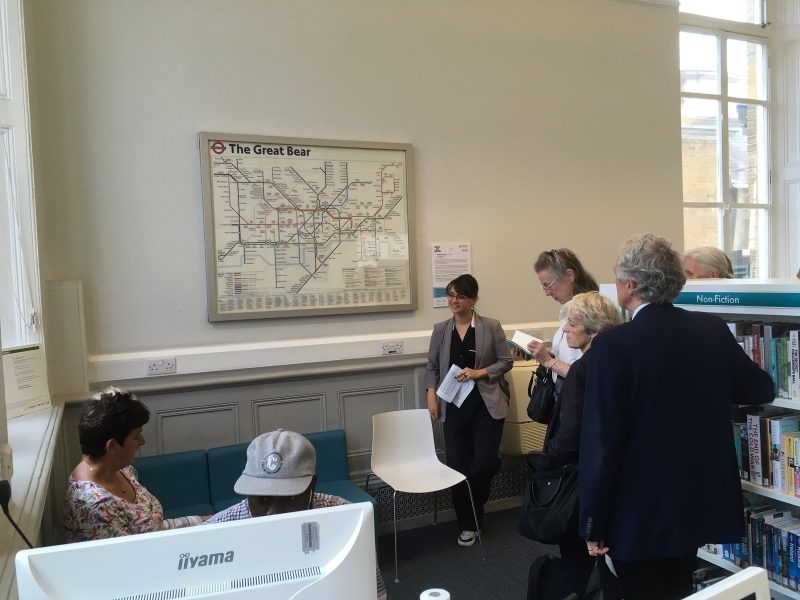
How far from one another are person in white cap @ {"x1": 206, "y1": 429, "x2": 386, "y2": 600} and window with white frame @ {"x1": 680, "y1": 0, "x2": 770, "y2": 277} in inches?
209

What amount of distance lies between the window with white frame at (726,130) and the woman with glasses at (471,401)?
3.09 m

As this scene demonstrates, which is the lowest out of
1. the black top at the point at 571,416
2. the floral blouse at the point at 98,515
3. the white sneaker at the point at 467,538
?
the white sneaker at the point at 467,538

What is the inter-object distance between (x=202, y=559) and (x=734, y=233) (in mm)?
6610

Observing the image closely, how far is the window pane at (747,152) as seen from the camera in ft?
20.4

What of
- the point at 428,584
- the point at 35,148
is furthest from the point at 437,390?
the point at 35,148

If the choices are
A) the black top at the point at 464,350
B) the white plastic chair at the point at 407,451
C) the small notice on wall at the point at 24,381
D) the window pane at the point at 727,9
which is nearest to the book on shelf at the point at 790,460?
the white plastic chair at the point at 407,451

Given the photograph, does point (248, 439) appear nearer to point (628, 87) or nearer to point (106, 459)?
point (106, 459)

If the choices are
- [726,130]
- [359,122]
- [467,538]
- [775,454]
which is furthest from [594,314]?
[726,130]

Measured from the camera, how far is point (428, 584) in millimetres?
3371

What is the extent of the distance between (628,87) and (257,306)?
11.5 feet

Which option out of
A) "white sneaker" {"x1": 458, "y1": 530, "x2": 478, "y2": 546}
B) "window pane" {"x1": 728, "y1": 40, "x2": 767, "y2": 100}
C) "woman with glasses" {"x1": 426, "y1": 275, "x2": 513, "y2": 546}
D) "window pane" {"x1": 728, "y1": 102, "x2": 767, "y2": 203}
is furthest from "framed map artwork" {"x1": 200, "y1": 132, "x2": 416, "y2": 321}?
"window pane" {"x1": 728, "y1": 40, "x2": 767, "y2": 100}

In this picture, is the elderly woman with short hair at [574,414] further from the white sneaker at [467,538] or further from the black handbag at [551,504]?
the white sneaker at [467,538]

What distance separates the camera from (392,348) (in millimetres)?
4109

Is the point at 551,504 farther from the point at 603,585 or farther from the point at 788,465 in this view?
the point at 788,465
